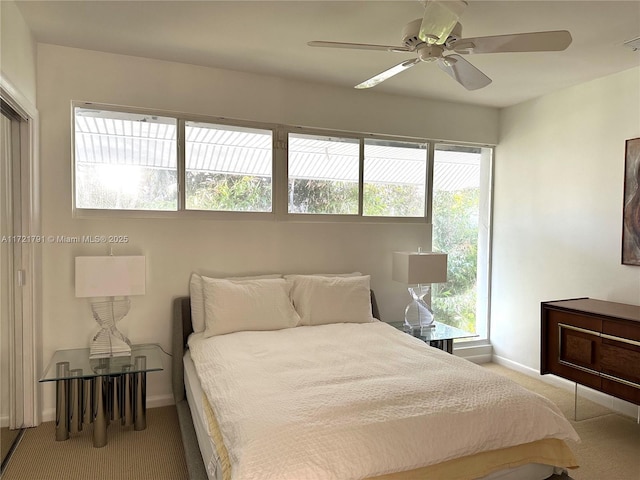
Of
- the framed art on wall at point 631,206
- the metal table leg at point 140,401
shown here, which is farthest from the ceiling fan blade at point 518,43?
the metal table leg at point 140,401

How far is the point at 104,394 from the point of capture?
271 centimetres

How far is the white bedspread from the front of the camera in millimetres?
1617

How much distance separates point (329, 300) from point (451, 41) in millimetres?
2028

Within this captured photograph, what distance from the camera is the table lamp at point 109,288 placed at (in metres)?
2.78

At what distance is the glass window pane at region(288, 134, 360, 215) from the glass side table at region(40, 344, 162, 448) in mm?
1731

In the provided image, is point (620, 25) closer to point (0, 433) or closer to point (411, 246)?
point (411, 246)

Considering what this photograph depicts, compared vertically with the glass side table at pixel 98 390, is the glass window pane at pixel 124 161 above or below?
above

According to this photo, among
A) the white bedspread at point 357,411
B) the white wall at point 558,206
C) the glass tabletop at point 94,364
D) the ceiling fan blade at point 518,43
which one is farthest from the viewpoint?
the white wall at point 558,206

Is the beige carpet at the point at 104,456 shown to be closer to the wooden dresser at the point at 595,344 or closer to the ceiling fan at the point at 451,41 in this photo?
the ceiling fan at the point at 451,41

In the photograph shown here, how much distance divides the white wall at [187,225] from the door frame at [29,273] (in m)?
0.13

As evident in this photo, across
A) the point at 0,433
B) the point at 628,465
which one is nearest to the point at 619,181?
the point at 628,465

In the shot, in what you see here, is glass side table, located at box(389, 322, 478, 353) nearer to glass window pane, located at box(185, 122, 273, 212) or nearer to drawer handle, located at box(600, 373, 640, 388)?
drawer handle, located at box(600, 373, 640, 388)

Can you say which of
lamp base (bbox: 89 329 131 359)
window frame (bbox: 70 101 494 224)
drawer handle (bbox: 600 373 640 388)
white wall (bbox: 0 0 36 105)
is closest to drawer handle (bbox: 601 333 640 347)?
drawer handle (bbox: 600 373 640 388)

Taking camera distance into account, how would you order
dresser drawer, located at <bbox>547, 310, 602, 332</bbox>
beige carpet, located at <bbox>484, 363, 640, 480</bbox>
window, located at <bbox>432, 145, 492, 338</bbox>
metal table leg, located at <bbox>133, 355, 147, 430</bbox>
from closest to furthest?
beige carpet, located at <bbox>484, 363, 640, 480</bbox>
metal table leg, located at <bbox>133, 355, 147, 430</bbox>
dresser drawer, located at <bbox>547, 310, 602, 332</bbox>
window, located at <bbox>432, 145, 492, 338</bbox>
